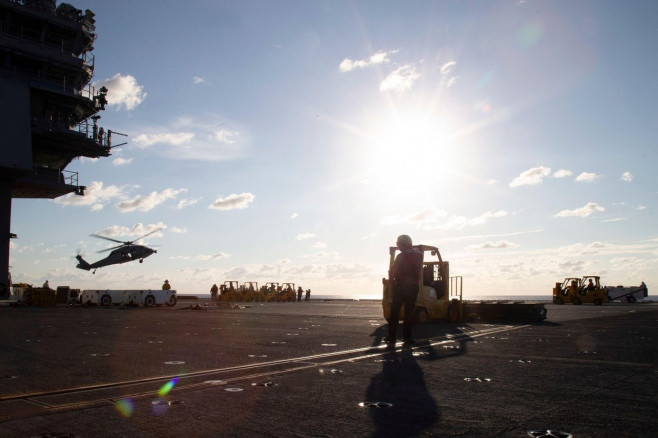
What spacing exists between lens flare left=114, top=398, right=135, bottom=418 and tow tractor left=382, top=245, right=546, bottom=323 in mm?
10877

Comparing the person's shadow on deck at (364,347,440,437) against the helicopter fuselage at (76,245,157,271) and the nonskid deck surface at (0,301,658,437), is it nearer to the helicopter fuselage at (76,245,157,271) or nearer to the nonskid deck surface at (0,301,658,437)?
the nonskid deck surface at (0,301,658,437)

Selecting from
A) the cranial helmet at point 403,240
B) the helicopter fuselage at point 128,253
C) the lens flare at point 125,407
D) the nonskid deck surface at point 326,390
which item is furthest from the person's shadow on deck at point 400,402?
the helicopter fuselage at point 128,253

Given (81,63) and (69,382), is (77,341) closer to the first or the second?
(69,382)

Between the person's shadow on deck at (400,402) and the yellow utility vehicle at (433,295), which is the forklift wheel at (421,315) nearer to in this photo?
the yellow utility vehicle at (433,295)

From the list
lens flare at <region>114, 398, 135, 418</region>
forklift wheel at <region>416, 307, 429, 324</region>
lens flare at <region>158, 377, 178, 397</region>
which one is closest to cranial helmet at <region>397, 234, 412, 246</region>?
lens flare at <region>158, 377, 178, 397</region>

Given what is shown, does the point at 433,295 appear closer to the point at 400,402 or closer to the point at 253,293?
the point at 400,402

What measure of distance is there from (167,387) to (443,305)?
12297 mm

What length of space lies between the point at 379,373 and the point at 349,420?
2.12 metres

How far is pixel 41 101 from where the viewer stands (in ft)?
124

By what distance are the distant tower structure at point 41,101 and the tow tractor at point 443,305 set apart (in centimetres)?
3206

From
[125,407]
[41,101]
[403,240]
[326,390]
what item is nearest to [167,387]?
[125,407]

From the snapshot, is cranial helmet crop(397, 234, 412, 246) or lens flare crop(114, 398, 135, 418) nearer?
lens flare crop(114, 398, 135, 418)

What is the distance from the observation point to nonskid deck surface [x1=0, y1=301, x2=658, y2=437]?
3.32 metres

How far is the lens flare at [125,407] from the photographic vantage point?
12.1 feet
